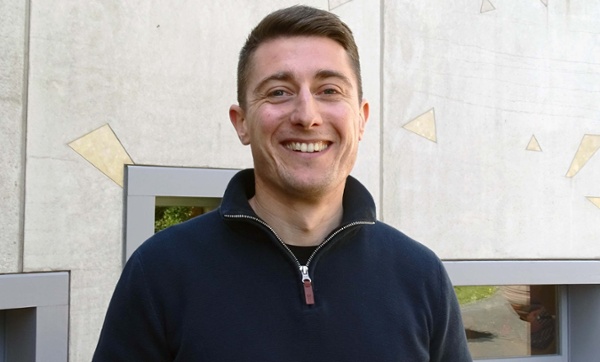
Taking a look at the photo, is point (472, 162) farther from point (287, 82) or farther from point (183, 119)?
point (287, 82)

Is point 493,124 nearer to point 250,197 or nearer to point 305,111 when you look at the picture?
point 250,197

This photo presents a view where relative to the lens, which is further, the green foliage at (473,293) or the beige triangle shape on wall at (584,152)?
the beige triangle shape on wall at (584,152)

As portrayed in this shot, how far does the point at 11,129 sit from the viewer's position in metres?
3.12

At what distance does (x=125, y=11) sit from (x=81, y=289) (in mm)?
1310

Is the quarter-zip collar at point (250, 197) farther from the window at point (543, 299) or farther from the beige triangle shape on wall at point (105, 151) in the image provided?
the window at point (543, 299)

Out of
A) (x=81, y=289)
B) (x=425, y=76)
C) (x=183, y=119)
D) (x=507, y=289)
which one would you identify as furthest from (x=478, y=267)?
(x=81, y=289)

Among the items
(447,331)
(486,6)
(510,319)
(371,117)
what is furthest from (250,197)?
(510,319)

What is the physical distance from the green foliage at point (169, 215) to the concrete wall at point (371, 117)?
27 centimetres

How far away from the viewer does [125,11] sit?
342cm

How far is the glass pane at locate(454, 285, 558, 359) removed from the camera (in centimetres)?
443

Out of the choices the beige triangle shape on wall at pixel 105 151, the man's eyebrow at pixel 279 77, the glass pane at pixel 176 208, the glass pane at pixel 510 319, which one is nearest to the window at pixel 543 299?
the glass pane at pixel 510 319

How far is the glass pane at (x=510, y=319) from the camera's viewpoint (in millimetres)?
4426

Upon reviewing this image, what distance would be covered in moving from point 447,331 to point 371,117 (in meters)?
2.19

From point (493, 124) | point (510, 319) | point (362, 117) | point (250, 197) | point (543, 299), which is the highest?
point (493, 124)
